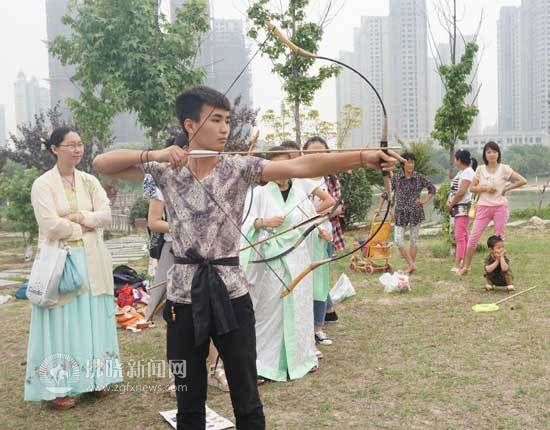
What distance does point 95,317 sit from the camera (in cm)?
362

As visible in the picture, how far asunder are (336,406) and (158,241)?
5.44 feet

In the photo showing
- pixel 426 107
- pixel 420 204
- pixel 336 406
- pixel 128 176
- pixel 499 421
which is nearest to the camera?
pixel 128 176

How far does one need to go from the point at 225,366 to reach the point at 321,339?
8.08 ft

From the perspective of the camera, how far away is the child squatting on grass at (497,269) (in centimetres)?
608

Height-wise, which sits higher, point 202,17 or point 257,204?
point 202,17

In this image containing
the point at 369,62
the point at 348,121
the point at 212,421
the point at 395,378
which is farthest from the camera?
the point at 348,121

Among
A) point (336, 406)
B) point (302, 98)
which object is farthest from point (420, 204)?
point (336, 406)

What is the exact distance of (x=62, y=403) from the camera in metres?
3.49

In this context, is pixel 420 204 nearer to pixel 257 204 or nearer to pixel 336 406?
pixel 257 204

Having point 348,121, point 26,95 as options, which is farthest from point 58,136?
point 26,95

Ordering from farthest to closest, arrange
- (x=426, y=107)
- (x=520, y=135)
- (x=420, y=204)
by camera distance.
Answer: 1. (x=520, y=135)
2. (x=426, y=107)
3. (x=420, y=204)

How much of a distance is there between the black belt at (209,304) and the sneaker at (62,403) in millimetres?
1725

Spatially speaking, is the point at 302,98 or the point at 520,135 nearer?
the point at 302,98

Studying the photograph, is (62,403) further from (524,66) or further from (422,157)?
(524,66)
